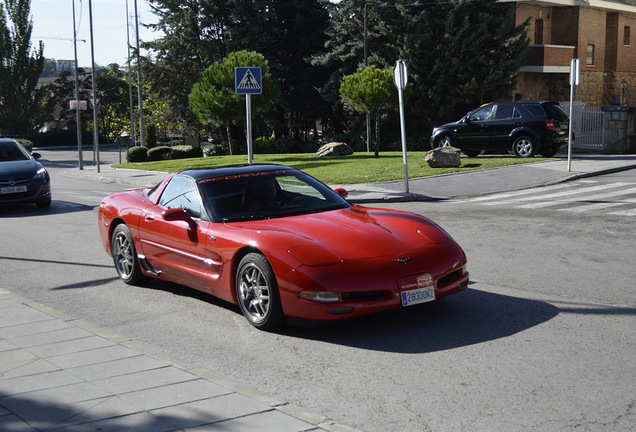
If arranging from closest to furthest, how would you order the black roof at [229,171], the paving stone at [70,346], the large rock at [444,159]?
1. the paving stone at [70,346]
2. the black roof at [229,171]
3. the large rock at [444,159]

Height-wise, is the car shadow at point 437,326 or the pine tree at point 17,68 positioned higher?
the pine tree at point 17,68

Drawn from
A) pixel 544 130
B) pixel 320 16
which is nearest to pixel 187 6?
pixel 320 16

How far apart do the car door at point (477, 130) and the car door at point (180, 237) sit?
1831 centimetres

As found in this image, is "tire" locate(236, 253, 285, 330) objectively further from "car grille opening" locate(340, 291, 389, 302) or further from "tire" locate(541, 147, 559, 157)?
"tire" locate(541, 147, 559, 157)

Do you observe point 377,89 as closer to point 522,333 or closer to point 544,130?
point 544,130

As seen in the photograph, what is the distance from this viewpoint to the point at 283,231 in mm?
6586

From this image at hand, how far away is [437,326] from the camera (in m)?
6.43

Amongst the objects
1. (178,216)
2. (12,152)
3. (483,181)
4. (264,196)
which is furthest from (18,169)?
(483,181)

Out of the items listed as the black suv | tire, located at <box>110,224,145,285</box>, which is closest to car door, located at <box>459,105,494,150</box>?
the black suv

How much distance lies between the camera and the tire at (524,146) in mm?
24109

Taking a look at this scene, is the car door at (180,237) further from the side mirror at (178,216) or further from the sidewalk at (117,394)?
the sidewalk at (117,394)

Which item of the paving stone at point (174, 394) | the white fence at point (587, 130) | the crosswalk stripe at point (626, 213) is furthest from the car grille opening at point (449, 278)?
the white fence at point (587, 130)

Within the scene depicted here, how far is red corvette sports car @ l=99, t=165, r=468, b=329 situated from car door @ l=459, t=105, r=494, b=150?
17778mm

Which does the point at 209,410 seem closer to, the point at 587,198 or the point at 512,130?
the point at 587,198
